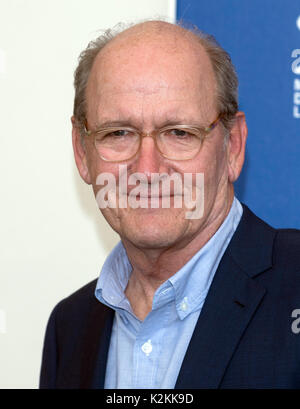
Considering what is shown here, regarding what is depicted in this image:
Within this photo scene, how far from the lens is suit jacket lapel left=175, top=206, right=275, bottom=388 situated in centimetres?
170

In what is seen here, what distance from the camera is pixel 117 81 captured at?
183cm

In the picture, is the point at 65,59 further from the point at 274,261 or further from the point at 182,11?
the point at 274,261

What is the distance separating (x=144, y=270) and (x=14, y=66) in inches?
41.3

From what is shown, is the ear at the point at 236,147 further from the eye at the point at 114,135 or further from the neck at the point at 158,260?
the eye at the point at 114,135

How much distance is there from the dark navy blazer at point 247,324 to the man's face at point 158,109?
132 mm

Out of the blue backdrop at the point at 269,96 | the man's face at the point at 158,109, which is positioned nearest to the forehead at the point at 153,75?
the man's face at the point at 158,109

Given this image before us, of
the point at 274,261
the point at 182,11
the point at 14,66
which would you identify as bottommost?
the point at 274,261

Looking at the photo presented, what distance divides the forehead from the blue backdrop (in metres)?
0.44

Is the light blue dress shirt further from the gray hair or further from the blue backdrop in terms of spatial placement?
the blue backdrop

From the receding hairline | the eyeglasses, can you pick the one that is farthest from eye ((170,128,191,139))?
the receding hairline

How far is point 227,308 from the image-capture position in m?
1.76

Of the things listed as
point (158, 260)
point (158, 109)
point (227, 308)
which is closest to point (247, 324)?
point (227, 308)
